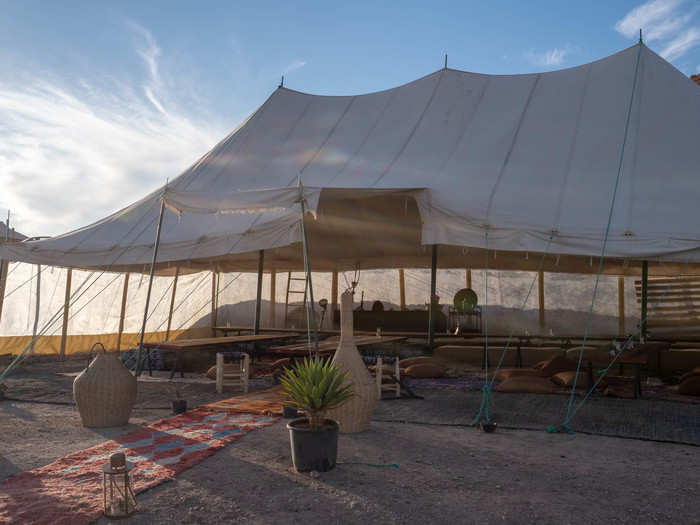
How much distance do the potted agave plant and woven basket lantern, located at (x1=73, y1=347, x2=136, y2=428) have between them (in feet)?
5.38

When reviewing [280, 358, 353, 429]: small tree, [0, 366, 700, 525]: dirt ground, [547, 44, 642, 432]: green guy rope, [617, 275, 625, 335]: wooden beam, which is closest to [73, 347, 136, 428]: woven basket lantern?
[0, 366, 700, 525]: dirt ground

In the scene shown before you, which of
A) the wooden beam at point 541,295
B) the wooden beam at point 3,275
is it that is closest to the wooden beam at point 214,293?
the wooden beam at point 3,275

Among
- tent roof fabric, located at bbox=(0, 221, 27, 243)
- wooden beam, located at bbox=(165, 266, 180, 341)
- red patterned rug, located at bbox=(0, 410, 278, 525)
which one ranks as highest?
tent roof fabric, located at bbox=(0, 221, 27, 243)

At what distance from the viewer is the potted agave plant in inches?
108

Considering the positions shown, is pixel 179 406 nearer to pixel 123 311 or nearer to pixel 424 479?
pixel 424 479

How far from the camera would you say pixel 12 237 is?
376 inches

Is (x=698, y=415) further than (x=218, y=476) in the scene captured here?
Yes

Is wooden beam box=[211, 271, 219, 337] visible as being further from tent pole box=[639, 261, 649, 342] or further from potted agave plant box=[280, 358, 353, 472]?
Answer: potted agave plant box=[280, 358, 353, 472]

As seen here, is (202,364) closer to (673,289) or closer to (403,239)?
(403,239)

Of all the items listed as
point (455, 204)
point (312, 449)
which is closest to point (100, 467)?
point (312, 449)

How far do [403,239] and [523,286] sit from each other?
126 inches

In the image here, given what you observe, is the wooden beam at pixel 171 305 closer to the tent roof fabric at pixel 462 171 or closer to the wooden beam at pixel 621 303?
the tent roof fabric at pixel 462 171

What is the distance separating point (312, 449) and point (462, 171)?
467 centimetres

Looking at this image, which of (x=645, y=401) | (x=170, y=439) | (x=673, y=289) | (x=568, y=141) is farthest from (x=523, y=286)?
(x=170, y=439)
